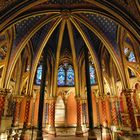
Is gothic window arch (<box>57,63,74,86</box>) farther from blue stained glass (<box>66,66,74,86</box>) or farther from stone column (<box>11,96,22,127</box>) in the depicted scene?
stone column (<box>11,96,22,127</box>)

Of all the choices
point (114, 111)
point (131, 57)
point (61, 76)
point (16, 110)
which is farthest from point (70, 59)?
point (16, 110)

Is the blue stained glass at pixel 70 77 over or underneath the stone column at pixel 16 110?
over

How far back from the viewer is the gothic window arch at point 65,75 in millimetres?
18562

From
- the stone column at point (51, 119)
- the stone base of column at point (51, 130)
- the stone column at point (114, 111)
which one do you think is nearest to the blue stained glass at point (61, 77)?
the stone column at point (51, 119)

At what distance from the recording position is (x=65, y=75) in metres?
18.8

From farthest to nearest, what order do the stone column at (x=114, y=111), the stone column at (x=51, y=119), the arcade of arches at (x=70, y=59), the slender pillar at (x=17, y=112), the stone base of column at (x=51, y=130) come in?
the stone column at (x=114, y=111)
the slender pillar at (x=17, y=112)
the stone column at (x=51, y=119)
the stone base of column at (x=51, y=130)
the arcade of arches at (x=70, y=59)

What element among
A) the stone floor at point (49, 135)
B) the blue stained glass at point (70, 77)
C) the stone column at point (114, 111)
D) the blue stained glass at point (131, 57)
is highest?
the blue stained glass at point (131, 57)

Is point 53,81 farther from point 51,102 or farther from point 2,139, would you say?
point 2,139

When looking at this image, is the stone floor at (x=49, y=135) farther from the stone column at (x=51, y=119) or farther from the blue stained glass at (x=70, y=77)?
the blue stained glass at (x=70, y=77)

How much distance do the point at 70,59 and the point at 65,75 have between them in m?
2.25

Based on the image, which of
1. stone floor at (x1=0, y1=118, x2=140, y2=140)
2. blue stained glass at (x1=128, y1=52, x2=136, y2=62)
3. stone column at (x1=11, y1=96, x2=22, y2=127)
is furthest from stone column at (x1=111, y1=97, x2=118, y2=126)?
stone column at (x1=11, y1=96, x2=22, y2=127)

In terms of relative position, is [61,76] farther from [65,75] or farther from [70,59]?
[70,59]

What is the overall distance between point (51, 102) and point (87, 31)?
8404 mm

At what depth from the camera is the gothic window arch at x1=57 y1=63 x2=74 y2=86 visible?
60.9 ft
